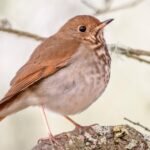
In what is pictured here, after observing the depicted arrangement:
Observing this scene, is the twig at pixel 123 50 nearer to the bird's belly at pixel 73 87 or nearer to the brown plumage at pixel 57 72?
the brown plumage at pixel 57 72

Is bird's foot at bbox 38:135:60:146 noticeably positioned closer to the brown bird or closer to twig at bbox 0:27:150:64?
the brown bird

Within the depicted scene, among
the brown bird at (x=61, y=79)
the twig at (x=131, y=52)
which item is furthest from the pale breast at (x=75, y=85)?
the twig at (x=131, y=52)

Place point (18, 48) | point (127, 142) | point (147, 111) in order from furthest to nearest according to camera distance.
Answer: point (18, 48), point (147, 111), point (127, 142)

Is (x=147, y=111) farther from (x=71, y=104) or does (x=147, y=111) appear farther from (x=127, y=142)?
(x=127, y=142)

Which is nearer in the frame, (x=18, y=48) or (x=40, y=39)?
(x=40, y=39)

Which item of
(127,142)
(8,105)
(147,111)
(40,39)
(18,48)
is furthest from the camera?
(18,48)

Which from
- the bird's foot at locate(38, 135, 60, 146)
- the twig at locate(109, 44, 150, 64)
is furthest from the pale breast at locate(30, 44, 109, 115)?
the bird's foot at locate(38, 135, 60, 146)

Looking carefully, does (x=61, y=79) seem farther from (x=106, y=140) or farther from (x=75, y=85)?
(x=106, y=140)

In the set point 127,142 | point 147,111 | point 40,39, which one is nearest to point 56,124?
point 147,111
